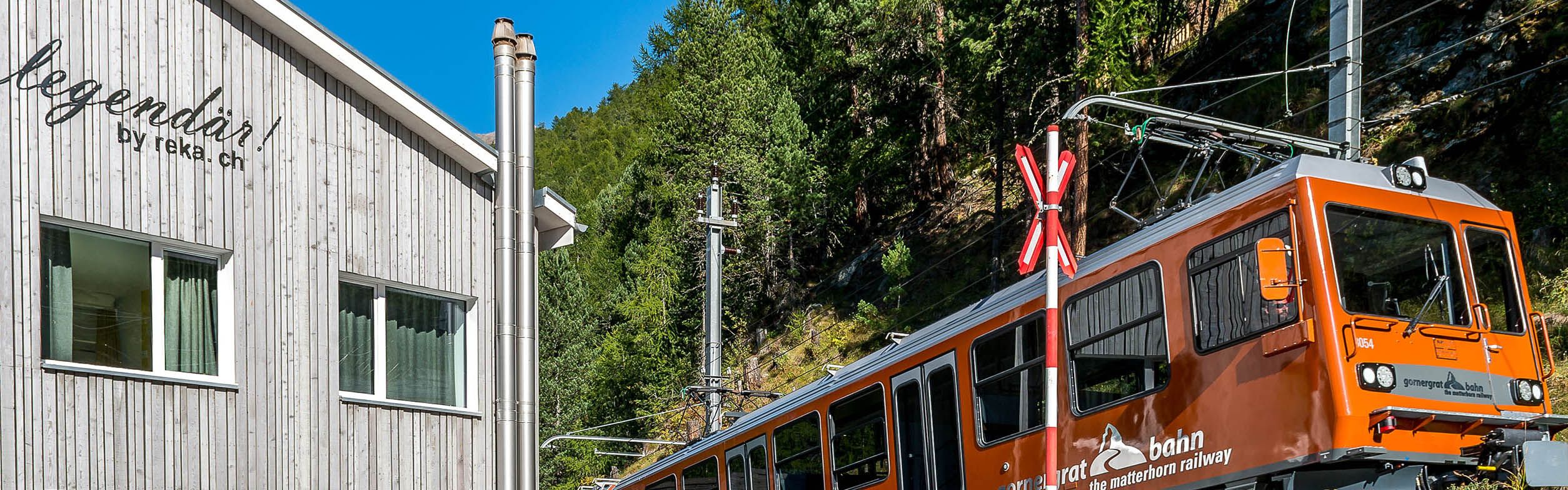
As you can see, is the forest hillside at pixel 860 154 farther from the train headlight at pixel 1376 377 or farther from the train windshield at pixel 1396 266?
the train headlight at pixel 1376 377

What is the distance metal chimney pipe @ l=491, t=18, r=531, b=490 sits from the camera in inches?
417

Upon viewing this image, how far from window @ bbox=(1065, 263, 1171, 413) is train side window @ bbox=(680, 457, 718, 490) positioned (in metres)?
7.22

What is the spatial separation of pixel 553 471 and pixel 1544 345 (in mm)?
40801

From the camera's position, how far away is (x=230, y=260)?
44.3ft

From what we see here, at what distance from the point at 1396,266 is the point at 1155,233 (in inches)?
68.7

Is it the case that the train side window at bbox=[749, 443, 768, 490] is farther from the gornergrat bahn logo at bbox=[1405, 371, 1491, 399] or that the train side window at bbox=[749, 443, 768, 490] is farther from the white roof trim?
the gornergrat bahn logo at bbox=[1405, 371, 1491, 399]

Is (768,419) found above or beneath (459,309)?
beneath

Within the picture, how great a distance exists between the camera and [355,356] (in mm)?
14625

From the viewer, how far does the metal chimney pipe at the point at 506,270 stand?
417 inches

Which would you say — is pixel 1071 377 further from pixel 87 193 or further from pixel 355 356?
pixel 87 193

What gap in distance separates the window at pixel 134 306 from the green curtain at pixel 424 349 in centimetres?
202

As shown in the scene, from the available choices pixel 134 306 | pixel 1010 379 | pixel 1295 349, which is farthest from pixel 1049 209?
pixel 134 306

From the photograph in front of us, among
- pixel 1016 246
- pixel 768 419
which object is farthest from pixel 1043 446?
pixel 1016 246

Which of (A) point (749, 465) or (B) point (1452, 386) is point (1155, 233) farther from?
(A) point (749, 465)
